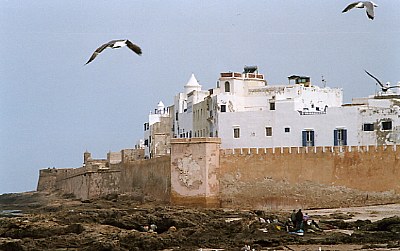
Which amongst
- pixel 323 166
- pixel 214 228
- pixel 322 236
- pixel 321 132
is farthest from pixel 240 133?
pixel 322 236

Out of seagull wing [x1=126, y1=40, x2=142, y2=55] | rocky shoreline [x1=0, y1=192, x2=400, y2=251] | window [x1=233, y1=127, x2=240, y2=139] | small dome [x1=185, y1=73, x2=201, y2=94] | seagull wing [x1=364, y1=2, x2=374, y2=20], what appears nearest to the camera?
seagull wing [x1=126, y1=40, x2=142, y2=55]

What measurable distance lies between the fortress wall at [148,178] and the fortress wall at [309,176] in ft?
9.96

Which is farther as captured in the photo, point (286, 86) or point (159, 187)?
point (286, 86)

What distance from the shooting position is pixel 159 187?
32812 mm

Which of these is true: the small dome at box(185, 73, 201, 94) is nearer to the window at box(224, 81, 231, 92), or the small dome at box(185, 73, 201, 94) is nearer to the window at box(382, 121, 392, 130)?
the window at box(224, 81, 231, 92)

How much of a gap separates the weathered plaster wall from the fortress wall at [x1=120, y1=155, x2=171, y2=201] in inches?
43.5

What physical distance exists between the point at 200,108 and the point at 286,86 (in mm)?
4370

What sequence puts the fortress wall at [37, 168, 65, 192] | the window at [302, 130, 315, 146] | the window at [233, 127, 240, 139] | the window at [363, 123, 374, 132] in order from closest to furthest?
the window at [363, 123, 374, 132] < the window at [302, 130, 315, 146] < the window at [233, 127, 240, 139] < the fortress wall at [37, 168, 65, 192]

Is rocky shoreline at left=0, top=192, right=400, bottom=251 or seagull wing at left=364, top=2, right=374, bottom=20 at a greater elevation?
seagull wing at left=364, top=2, right=374, bottom=20

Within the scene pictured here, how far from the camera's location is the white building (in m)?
30.8

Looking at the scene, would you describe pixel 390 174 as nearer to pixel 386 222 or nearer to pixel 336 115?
pixel 336 115

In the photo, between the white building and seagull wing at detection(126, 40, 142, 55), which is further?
the white building

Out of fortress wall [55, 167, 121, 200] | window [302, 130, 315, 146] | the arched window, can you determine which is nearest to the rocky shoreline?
window [302, 130, 315, 146]

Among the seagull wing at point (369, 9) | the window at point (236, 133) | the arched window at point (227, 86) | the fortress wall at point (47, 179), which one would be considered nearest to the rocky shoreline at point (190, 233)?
the seagull wing at point (369, 9)
